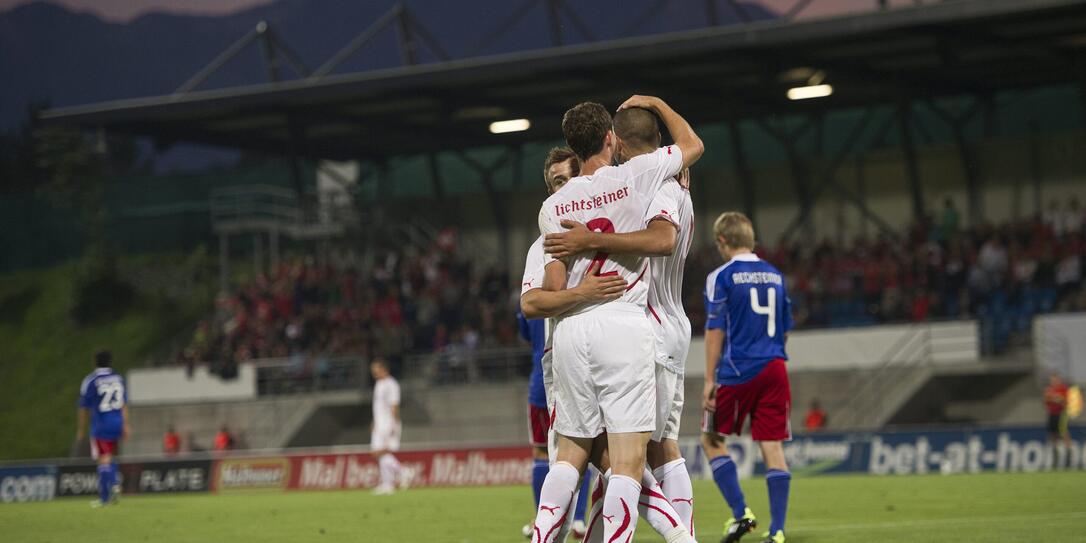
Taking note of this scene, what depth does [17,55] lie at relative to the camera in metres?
83.7

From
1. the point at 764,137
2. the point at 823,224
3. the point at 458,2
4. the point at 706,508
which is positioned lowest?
the point at 706,508

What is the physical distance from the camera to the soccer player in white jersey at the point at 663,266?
24.4 ft

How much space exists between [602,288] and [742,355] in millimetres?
3481

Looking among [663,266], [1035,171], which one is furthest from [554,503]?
[1035,171]

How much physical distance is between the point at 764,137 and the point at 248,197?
1942 centimetres

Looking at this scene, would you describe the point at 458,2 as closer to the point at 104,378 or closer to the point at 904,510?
the point at 104,378

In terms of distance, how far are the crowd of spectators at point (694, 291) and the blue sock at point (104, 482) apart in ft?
47.0

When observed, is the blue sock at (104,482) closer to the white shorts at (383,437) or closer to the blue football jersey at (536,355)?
the white shorts at (383,437)

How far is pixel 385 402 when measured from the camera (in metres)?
24.5

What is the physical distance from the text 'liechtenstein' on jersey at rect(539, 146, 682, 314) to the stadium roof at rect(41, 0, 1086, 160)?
23.1 m

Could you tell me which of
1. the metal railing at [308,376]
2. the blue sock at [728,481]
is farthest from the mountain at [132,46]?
the blue sock at [728,481]

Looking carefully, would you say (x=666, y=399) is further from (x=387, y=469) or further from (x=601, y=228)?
(x=387, y=469)

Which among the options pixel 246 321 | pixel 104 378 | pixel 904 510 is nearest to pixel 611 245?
pixel 904 510

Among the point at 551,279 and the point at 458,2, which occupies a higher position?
the point at 458,2
